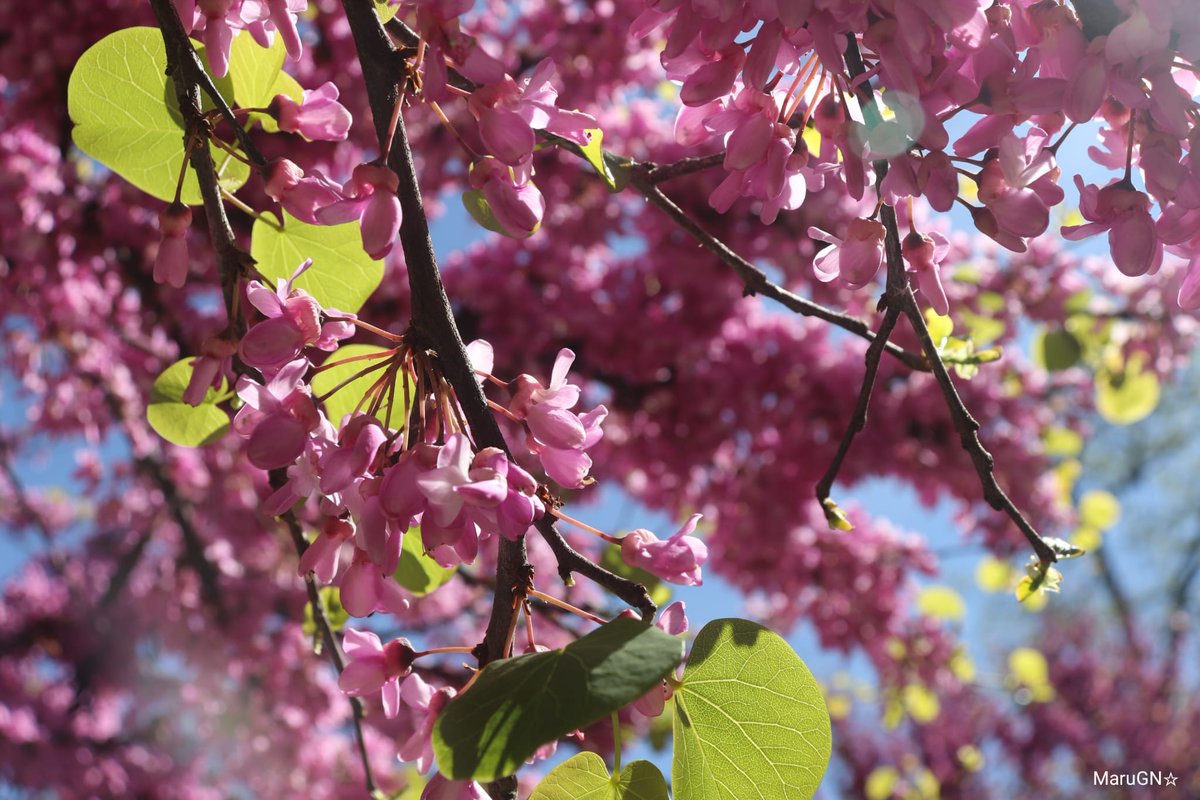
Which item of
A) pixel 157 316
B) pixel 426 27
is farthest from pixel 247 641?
pixel 426 27

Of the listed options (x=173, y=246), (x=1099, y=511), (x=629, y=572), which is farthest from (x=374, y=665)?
(x=1099, y=511)

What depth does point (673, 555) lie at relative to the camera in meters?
0.65

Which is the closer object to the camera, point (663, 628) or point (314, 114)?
point (663, 628)

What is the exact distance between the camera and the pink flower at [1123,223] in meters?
0.65

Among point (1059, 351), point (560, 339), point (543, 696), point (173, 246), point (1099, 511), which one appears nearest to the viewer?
point (543, 696)

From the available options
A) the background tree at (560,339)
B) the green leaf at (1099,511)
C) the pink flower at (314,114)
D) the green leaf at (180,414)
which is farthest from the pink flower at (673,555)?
the green leaf at (1099,511)

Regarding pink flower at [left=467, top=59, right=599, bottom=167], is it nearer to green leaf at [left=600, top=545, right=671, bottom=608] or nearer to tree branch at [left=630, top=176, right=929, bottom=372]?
tree branch at [left=630, top=176, right=929, bottom=372]

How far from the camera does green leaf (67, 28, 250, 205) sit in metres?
0.90

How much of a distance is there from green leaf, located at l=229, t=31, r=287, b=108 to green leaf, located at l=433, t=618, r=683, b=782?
643 millimetres

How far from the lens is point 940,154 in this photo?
64cm

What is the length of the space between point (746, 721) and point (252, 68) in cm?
75

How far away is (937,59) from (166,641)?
185 inches

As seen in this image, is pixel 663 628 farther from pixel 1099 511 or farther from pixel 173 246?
pixel 1099 511

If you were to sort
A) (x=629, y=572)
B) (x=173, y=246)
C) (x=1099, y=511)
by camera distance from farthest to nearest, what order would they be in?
(x=1099, y=511) → (x=629, y=572) → (x=173, y=246)
